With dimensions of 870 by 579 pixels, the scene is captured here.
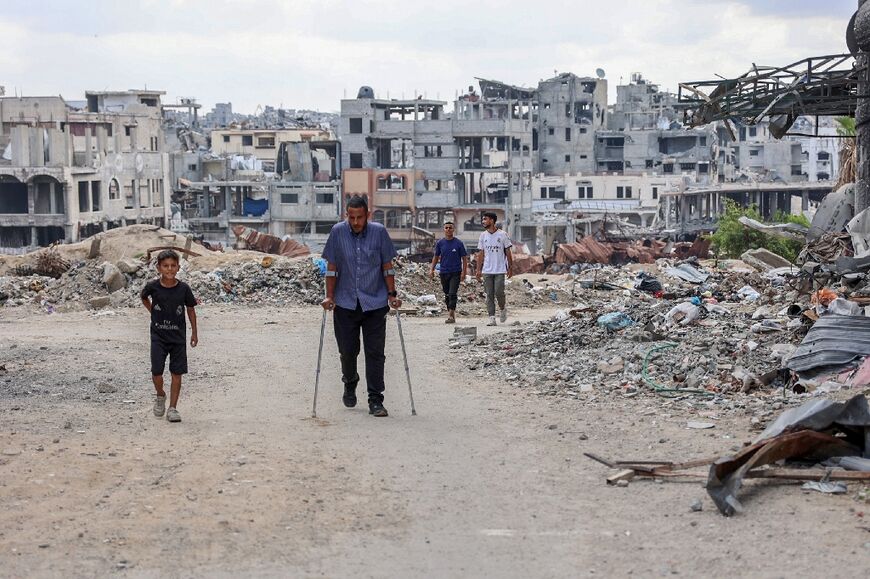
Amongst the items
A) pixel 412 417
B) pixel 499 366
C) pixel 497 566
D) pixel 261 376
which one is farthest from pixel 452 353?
pixel 497 566

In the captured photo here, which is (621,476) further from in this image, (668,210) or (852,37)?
(668,210)

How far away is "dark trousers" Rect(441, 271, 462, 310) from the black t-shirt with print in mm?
8025

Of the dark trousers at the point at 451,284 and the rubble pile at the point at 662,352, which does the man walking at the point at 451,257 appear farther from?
the rubble pile at the point at 662,352

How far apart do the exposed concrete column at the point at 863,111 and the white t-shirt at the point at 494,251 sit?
190 inches

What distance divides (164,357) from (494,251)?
776 centimetres

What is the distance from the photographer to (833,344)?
34.3 feet

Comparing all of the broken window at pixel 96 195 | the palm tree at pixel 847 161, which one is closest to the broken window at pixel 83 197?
the broken window at pixel 96 195

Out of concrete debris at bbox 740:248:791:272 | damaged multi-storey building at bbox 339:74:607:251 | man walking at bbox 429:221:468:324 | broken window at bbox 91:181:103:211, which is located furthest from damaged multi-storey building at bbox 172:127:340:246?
man walking at bbox 429:221:468:324

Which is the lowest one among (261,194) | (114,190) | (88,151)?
(261,194)

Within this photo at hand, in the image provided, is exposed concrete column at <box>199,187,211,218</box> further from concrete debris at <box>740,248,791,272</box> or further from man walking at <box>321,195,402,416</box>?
man walking at <box>321,195,402,416</box>

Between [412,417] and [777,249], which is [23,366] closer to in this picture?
[412,417]

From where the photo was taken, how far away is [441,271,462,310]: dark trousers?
1744 cm

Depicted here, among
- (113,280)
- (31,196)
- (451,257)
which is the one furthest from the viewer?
(31,196)

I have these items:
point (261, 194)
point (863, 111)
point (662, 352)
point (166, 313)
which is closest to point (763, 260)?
point (863, 111)
